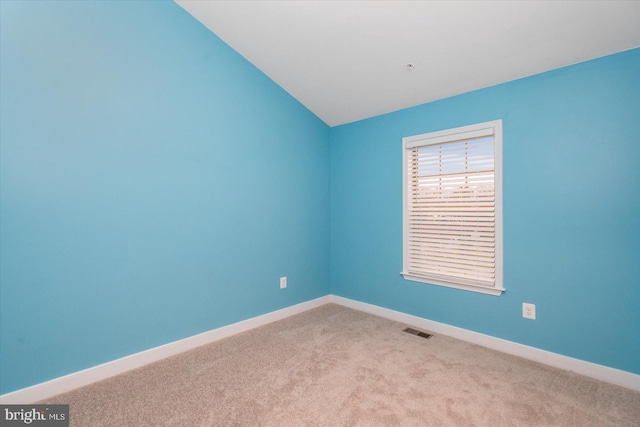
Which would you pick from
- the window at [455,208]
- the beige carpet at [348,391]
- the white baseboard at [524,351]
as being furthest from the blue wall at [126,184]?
the window at [455,208]

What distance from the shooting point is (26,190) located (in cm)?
173

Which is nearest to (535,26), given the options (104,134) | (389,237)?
(389,237)

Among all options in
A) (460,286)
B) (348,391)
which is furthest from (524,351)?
(348,391)

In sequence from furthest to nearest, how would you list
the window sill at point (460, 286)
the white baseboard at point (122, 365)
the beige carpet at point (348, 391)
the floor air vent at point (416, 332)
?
the floor air vent at point (416, 332), the window sill at point (460, 286), the white baseboard at point (122, 365), the beige carpet at point (348, 391)

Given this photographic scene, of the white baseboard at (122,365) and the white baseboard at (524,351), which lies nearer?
the white baseboard at (122,365)

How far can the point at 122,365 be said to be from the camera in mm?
2057

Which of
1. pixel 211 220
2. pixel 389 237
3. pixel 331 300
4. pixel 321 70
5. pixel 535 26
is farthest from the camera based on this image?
pixel 331 300

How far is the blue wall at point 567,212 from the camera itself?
1.95 metres

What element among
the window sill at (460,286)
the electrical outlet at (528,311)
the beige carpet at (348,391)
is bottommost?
the beige carpet at (348,391)

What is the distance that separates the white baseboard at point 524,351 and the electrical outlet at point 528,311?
25 centimetres

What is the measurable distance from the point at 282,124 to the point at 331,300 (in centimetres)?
237

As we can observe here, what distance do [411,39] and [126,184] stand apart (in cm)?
250

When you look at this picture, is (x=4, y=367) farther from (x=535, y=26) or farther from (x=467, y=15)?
(x=535, y=26)

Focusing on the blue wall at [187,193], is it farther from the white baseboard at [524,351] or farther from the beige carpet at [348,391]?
the beige carpet at [348,391]
